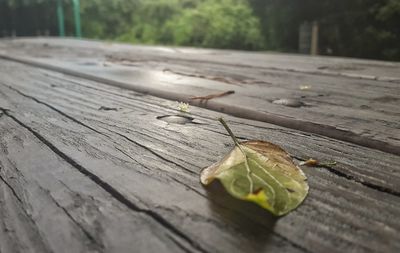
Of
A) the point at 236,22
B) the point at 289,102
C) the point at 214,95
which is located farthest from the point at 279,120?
the point at 236,22

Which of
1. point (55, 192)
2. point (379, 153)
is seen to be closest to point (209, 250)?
point (55, 192)

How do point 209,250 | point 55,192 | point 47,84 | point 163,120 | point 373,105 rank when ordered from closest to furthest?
point 209,250 → point 55,192 → point 163,120 → point 373,105 → point 47,84

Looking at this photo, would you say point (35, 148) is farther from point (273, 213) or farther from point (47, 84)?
point (47, 84)

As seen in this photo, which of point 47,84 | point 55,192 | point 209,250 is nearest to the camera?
point 209,250

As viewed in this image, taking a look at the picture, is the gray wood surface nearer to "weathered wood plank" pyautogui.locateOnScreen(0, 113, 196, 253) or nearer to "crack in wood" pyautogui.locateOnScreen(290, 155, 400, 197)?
"crack in wood" pyautogui.locateOnScreen(290, 155, 400, 197)

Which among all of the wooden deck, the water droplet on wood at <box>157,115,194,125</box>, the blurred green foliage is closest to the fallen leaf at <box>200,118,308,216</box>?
the wooden deck

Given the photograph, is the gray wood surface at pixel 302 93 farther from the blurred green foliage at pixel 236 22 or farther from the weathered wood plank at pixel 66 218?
the blurred green foliage at pixel 236 22

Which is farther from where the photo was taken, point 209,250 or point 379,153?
point 379,153
